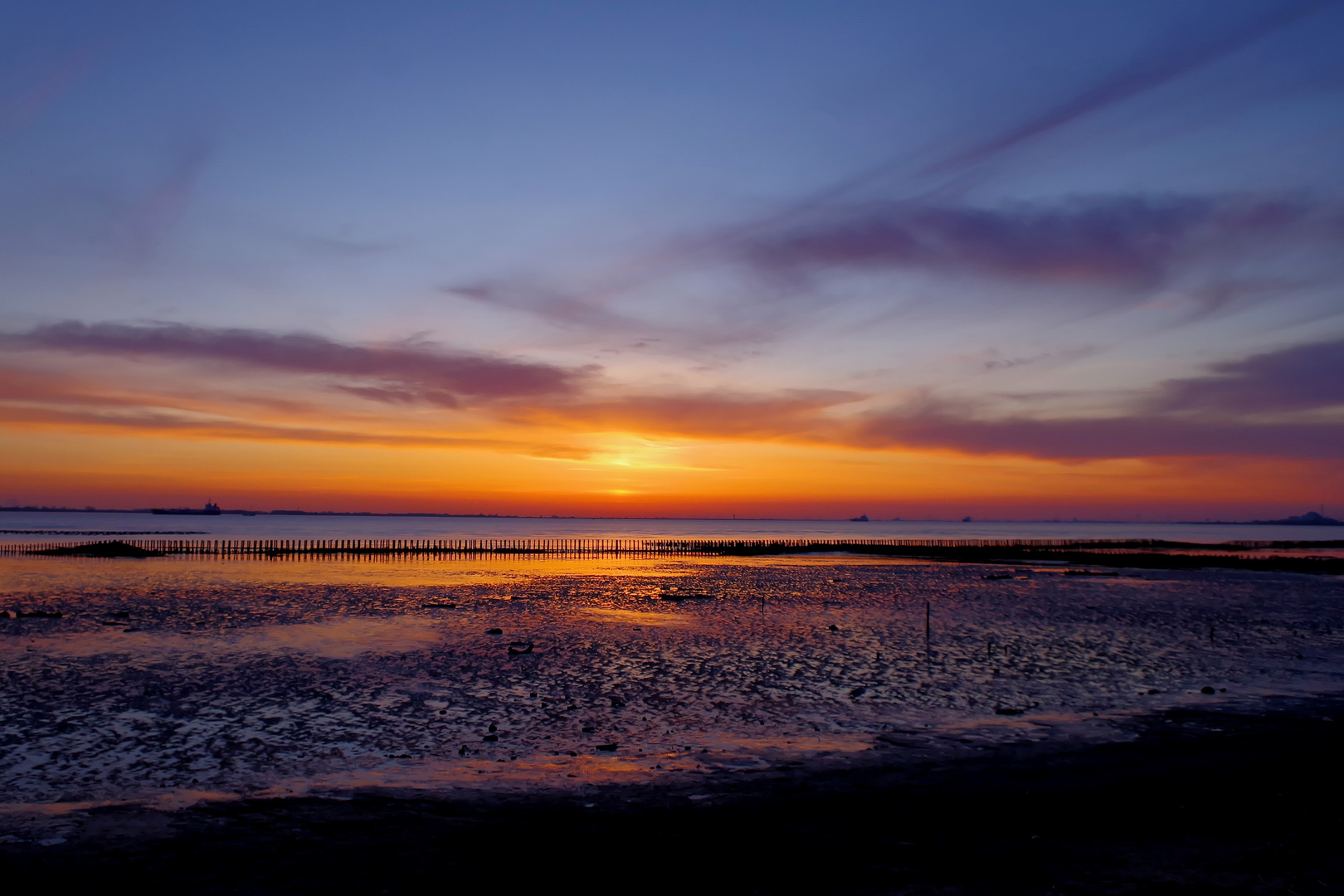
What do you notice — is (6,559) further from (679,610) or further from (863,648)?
(863,648)

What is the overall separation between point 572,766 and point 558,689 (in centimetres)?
608

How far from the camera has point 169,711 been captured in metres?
15.9

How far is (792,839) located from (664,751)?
14.3 ft

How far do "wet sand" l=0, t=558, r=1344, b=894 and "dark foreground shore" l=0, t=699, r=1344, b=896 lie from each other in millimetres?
49

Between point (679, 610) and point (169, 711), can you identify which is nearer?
point (169, 711)

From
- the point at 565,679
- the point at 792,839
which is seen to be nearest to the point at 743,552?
the point at 565,679

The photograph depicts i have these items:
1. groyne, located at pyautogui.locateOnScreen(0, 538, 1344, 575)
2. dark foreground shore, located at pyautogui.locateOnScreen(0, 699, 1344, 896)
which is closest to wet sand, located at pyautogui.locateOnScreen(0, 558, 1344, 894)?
dark foreground shore, located at pyautogui.locateOnScreen(0, 699, 1344, 896)

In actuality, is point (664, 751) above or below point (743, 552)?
above

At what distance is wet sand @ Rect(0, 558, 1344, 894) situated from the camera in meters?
8.61

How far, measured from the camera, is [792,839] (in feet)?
30.3

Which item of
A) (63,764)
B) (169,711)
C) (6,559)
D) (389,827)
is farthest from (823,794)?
(6,559)

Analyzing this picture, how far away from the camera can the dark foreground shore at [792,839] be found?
8008 millimetres

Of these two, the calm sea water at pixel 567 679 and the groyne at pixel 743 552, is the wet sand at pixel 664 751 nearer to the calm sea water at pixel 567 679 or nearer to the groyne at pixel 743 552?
the calm sea water at pixel 567 679

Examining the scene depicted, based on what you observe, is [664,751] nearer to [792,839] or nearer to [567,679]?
[792,839]
